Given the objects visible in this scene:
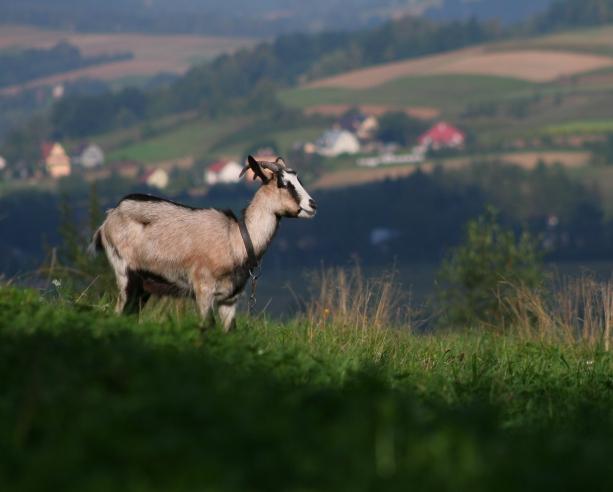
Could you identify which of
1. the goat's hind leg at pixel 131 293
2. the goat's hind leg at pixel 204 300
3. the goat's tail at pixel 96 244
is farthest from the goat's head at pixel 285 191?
the goat's tail at pixel 96 244

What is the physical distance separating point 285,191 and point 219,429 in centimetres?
775

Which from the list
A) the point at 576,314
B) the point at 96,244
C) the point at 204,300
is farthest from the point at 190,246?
the point at 576,314

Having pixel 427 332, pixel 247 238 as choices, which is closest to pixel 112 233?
pixel 247 238

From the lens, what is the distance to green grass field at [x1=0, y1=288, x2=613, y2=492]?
659 centimetres

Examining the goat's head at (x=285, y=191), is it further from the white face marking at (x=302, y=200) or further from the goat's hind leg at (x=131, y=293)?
the goat's hind leg at (x=131, y=293)

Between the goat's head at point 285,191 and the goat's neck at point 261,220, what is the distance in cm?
7

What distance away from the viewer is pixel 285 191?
584 inches

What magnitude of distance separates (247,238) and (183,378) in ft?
20.4

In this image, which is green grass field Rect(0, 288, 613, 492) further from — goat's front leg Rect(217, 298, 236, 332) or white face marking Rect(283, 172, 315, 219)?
white face marking Rect(283, 172, 315, 219)

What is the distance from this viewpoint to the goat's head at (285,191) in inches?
580

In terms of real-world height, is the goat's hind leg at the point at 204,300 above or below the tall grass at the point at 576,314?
above

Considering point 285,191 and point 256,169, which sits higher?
point 256,169

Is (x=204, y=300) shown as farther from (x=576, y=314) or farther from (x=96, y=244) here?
(x=576, y=314)

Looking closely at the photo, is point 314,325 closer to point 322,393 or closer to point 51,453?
point 322,393
